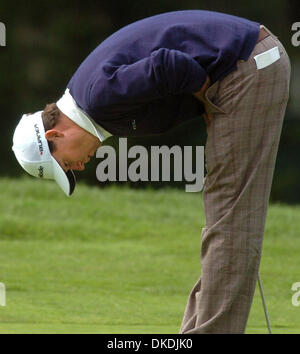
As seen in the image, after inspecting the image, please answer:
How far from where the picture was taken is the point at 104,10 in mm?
14336

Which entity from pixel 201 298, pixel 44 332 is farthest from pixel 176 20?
pixel 44 332

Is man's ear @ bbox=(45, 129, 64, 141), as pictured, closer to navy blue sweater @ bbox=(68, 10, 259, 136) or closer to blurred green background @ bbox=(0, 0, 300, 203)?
navy blue sweater @ bbox=(68, 10, 259, 136)

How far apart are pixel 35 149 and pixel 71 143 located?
0.11 meters

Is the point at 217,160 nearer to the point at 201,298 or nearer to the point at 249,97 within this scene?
the point at 249,97

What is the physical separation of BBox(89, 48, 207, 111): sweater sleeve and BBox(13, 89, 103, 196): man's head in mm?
143

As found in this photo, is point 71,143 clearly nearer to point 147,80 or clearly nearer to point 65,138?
point 65,138

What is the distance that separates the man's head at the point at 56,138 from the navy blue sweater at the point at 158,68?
2.0 inches

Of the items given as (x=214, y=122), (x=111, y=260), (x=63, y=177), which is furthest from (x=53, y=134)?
(x=111, y=260)

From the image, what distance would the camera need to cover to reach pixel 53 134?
9.39ft

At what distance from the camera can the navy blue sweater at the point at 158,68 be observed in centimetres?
268

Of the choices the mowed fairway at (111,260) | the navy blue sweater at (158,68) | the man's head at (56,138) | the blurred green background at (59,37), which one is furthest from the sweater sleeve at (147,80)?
the blurred green background at (59,37)

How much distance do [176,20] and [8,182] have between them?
562cm

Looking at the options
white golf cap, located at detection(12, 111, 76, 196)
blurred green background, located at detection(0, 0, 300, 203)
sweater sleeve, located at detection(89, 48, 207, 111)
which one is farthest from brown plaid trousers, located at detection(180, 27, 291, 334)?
blurred green background, located at detection(0, 0, 300, 203)

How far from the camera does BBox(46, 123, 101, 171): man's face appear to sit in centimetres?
286
